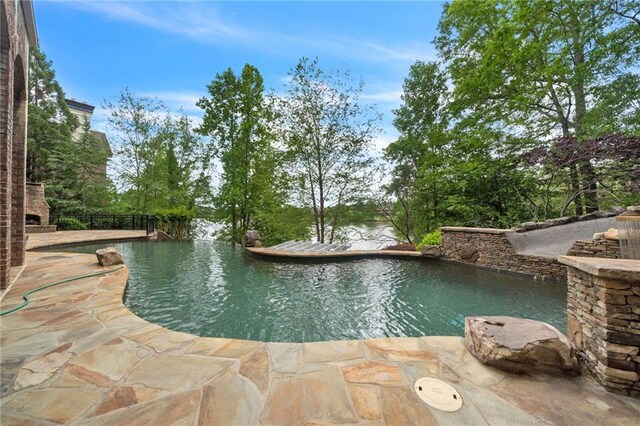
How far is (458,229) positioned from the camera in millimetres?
6688

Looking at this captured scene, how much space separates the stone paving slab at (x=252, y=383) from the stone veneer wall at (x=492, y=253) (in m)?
4.53

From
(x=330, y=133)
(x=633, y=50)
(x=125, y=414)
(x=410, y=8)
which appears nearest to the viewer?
(x=125, y=414)

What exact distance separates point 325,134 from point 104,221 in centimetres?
1169

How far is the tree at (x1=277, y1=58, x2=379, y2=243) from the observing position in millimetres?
9508

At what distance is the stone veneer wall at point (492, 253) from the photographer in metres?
5.14

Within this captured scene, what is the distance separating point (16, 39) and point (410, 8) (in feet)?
22.7

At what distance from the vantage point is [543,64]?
24.3 feet

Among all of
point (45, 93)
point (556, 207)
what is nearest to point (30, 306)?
point (556, 207)

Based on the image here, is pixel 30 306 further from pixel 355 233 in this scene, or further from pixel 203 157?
pixel 203 157

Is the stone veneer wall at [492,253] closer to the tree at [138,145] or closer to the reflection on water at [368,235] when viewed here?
the reflection on water at [368,235]

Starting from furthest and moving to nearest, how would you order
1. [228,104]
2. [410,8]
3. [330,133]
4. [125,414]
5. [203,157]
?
[203,157] < [228,104] < [330,133] < [410,8] < [125,414]

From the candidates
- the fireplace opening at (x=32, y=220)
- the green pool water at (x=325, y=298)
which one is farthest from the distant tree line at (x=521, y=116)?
the fireplace opening at (x=32, y=220)

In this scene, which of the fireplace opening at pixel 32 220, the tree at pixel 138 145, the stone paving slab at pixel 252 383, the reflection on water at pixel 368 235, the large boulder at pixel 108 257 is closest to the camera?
the stone paving slab at pixel 252 383

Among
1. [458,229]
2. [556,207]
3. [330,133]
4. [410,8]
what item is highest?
[410,8]
